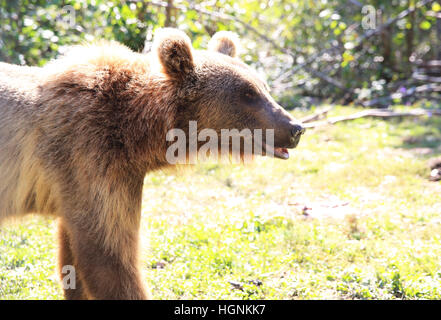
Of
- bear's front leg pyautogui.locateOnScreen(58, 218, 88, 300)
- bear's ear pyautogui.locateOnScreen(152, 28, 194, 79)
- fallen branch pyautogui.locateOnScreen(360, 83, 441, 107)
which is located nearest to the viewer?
bear's ear pyautogui.locateOnScreen(152, 28, 194, 79)

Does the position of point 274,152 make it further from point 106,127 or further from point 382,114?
point 382,114

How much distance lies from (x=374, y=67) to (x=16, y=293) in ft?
32.2

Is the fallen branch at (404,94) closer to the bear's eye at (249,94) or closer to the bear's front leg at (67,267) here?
the bear's eye at (249,94)

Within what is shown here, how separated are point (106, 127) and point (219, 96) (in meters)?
0.95

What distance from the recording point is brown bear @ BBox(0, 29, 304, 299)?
3387 millimetres

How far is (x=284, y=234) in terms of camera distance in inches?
203

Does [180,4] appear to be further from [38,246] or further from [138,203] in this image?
[138,203]

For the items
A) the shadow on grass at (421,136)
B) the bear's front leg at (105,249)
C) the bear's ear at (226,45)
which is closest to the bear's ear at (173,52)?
the bear's ear at (226,45)

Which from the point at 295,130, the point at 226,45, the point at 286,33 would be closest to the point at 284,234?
the point at 295,130

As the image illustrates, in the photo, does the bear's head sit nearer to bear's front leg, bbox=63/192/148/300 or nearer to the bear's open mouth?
the bear's open mouth

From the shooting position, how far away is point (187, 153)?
393 centimetres

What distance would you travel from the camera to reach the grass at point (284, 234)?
422 centimetres

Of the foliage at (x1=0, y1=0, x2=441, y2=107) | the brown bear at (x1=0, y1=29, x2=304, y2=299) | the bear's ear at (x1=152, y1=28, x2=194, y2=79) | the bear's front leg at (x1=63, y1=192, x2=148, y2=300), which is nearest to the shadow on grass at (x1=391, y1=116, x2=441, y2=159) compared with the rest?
the foliage at (x1=0, y1=0, x2=441, y2=107)

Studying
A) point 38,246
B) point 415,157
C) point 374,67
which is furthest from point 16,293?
point 374,67
